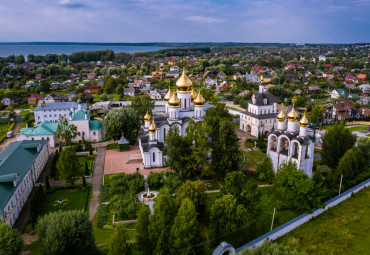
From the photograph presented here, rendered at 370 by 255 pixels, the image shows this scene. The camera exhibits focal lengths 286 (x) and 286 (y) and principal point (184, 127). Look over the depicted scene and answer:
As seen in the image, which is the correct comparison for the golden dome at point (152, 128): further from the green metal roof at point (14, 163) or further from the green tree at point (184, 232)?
the green tree at point (184, 232)

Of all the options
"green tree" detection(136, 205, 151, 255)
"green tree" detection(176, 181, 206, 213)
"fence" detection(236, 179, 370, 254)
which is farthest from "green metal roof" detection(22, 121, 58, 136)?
"fence" detection(236, 179, 370, 254)

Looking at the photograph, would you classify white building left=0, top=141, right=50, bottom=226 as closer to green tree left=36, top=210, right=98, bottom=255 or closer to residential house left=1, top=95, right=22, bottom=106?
green tree left=36, top=210, right=98, bottom=255

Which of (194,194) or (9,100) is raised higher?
(9,100)

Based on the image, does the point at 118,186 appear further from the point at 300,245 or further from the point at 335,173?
the point at 335,173

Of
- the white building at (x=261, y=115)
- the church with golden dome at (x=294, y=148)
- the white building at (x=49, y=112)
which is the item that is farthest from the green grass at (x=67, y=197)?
the white building at (x=261, y=115)

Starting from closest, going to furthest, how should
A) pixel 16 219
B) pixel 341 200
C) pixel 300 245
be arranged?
pixel 300 245 → pixel 16 219 → pixel 341 200

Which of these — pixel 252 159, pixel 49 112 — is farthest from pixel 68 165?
pixel 49 112

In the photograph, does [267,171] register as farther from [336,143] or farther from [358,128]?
[358,128]

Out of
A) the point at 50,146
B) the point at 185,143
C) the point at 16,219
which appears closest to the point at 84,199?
the point at 16,219
